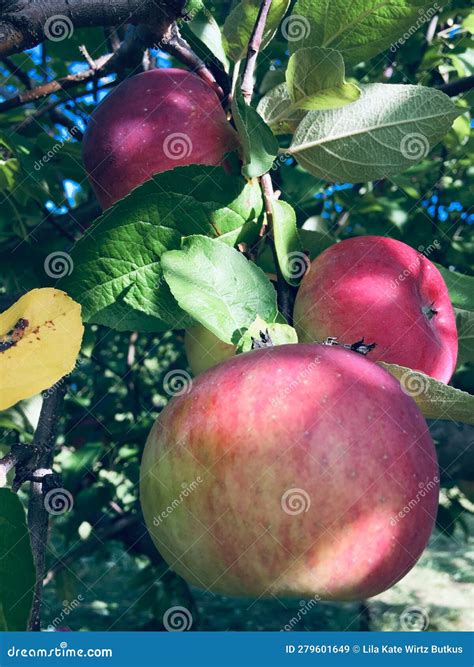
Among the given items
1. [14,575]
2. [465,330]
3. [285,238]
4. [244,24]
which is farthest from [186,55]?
[14,575]

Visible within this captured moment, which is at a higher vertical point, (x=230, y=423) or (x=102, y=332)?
(x=230, y=423)

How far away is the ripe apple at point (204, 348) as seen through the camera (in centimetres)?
85

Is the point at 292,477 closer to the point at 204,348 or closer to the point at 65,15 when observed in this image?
→ the point at 204,348

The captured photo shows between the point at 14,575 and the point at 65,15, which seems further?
the point at 65,15

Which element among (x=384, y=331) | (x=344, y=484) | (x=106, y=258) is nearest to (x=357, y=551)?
(x=344, y=484)

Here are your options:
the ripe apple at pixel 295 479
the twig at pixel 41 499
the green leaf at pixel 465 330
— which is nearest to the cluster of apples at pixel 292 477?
the ripe apple at pixel 295 479

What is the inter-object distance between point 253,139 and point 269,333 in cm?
21

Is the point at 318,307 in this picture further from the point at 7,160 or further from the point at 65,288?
the point at 7,160

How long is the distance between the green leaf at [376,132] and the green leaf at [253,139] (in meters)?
0.11

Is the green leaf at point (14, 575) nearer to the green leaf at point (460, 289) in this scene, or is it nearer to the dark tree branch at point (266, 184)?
the dark tree branch at point (266, 184)

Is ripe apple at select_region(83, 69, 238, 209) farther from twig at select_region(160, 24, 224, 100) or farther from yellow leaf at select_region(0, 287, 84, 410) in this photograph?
yellow leaf at select_region(0, 287, 84, 410)

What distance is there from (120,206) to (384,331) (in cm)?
31

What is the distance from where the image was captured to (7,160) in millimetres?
1146

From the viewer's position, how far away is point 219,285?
74cm
